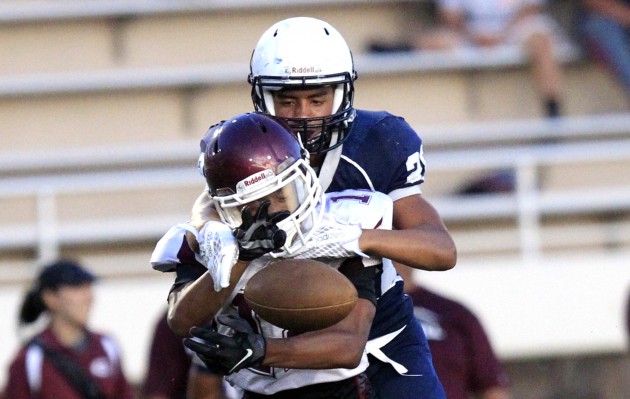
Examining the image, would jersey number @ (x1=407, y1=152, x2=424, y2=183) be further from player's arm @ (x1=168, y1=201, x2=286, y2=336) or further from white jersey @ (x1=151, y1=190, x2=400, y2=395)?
player's arm @ (x1=168, y1=201, x2=286, y2=336)

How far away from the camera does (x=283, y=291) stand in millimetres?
2887

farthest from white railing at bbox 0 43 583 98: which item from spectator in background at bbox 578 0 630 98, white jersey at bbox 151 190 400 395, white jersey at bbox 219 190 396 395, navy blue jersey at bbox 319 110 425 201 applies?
white jersey at bbox 219 190 396 395

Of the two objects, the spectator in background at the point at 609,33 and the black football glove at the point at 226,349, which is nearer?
the black football glove at the point at 226,349

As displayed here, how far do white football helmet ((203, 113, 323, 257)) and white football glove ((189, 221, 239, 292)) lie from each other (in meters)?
0.08

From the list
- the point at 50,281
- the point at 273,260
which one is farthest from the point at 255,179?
the point at 50,281

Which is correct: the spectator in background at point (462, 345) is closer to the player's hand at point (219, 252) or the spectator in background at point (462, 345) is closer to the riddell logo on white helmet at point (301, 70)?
the riddell logo on white helmet at point (301, 70)

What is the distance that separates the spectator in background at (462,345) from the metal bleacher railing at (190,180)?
87.1 inches

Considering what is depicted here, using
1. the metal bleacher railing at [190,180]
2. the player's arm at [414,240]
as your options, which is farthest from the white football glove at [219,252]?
the metal bleacher railing at [190,180]

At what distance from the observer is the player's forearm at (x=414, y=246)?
120 inches

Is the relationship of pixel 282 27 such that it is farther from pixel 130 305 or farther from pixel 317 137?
pixel 130 305

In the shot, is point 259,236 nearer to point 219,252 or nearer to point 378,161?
point 219,252

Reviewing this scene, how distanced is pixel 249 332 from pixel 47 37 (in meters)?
6.17

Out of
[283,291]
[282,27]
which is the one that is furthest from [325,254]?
[282,27]

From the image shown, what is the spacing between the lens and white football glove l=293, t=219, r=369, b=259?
2.99 meters
